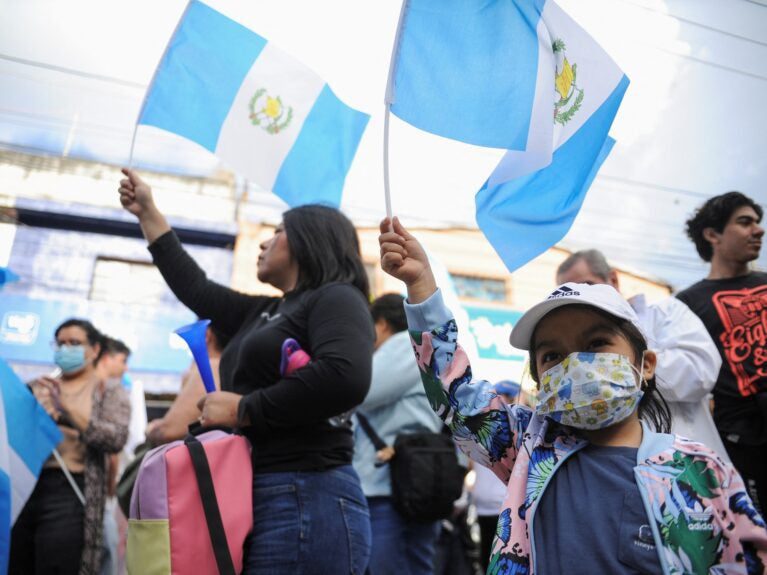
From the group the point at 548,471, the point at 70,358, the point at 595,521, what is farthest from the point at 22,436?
the point at 595,521

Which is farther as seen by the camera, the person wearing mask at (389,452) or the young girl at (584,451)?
the person wearing mask at (389,452)

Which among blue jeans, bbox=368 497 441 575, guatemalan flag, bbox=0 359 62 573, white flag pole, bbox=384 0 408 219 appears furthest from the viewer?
guatemalan flag, bbox=0 359 62 573

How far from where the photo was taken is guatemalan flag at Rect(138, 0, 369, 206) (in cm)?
261

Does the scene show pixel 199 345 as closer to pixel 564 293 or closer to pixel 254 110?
pixel 564 293

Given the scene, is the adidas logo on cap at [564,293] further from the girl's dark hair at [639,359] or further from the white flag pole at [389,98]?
the white flag pole at [389,98]

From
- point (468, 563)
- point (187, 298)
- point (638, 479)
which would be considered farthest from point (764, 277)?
point (468, 563)

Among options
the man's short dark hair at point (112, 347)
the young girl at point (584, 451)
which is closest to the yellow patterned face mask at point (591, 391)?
the young girl at point (584, 451)

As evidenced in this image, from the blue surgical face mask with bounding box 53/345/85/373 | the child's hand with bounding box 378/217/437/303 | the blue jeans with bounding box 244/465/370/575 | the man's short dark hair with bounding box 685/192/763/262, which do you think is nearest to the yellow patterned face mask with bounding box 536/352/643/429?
the child's hand with bounding box 378/217/437/303

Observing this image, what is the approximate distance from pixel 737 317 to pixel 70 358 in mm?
3584

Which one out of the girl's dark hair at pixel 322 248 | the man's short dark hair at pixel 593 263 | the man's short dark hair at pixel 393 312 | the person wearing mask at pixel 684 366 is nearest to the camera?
the girl's dark hair at pixel 322 248

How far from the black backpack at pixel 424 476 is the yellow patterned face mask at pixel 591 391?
143 centimetres

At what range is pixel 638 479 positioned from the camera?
1209 mm

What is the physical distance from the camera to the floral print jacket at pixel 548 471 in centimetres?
114

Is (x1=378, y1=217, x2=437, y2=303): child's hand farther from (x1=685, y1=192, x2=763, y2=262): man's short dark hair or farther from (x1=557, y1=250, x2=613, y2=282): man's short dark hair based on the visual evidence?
(x1=685, y1=192, x2=763, y2=262): man's short dark hair
